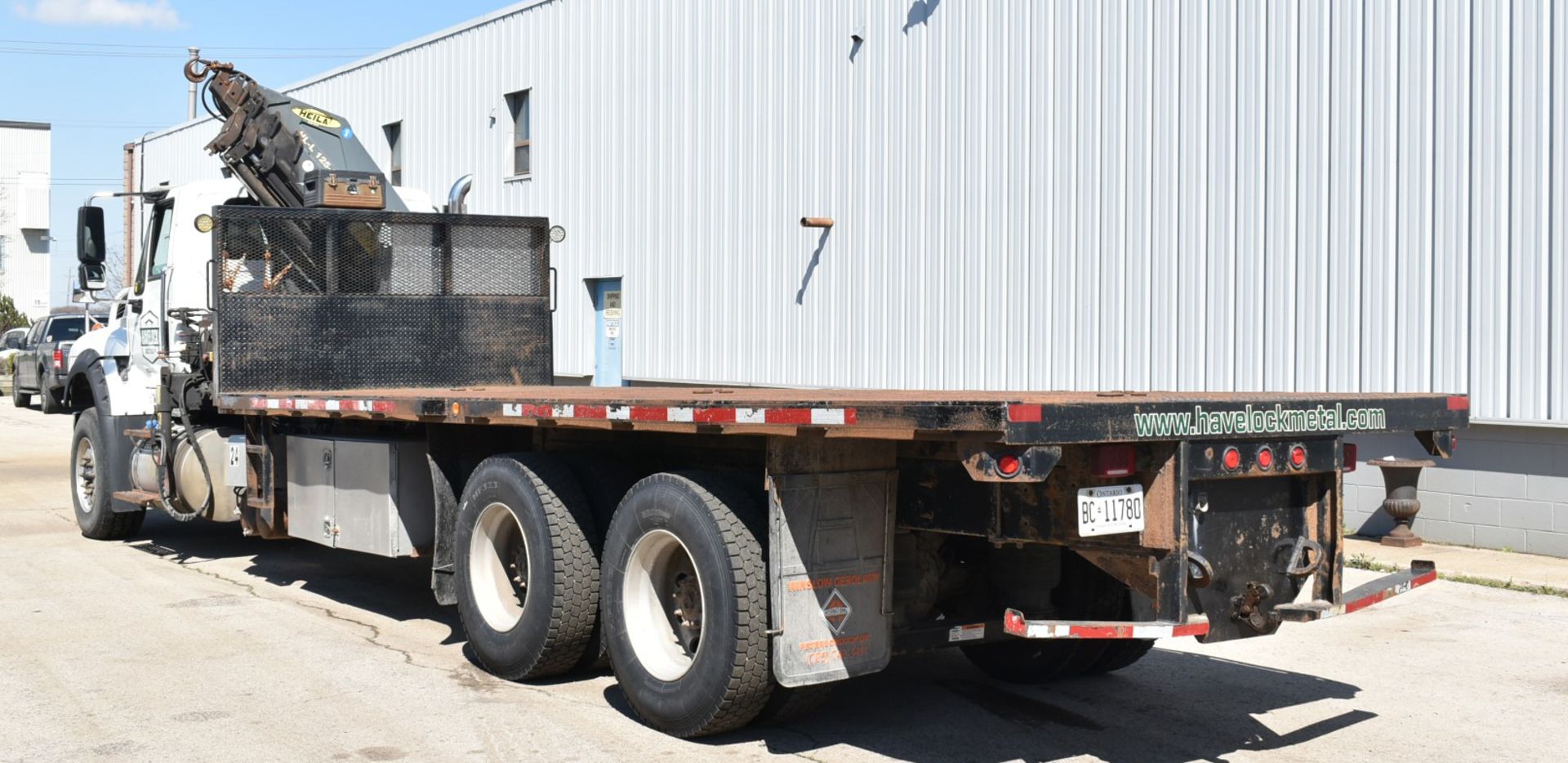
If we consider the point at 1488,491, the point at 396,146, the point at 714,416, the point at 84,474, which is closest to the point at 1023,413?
the point at 714,416

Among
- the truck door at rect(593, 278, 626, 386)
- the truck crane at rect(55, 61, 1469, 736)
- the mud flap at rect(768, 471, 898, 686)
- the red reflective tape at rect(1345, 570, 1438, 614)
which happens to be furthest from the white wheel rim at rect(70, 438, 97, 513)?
the red reflective tape at rect(1345, 570, 1438, 614)

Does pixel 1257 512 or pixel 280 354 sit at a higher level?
pixel 280 354

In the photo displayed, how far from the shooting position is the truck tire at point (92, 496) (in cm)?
1210

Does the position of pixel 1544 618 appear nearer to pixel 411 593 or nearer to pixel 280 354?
pixel 411 593

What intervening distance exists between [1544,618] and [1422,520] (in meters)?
2.98

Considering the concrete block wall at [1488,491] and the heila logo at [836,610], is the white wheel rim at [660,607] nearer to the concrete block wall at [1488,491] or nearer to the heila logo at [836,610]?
the heila logo at [836,610]

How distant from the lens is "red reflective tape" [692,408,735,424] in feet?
18.2

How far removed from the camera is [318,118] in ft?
39.4

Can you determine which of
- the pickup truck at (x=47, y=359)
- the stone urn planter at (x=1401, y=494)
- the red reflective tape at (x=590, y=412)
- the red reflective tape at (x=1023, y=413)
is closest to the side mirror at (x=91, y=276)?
the red reflective tape at (x=590, y=412)

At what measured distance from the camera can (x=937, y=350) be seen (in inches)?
626

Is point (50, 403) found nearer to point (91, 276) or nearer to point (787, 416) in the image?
point (91, 276)

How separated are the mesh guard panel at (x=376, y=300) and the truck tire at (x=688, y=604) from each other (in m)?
4.46

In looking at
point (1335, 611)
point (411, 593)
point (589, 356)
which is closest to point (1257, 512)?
point (1335, 611)

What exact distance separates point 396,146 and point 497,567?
20.6 metres
